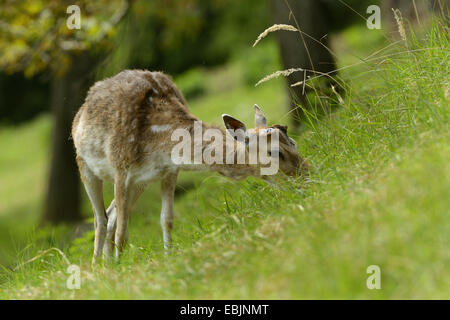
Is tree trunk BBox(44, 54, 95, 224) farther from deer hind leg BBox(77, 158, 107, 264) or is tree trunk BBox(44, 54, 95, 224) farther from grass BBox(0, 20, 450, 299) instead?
grass BBox(0, 20, 450, 299)

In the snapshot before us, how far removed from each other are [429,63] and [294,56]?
3.46 metres

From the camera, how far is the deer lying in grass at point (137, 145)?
6.33m

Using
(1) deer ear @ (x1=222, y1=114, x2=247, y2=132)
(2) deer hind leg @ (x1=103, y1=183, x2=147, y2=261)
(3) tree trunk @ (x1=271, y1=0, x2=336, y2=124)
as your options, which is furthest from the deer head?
(3) tree trunk @ (x1=271, y1=0, x2=336, y2=124)

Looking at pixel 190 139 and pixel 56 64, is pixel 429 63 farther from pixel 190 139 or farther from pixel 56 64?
pixel 56 64

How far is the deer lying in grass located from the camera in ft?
20.8

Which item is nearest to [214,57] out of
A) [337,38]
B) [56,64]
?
[337,38]

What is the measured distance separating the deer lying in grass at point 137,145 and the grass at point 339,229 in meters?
0.28

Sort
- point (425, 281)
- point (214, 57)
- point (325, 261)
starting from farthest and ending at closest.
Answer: point (214, 57)
point (325, 261)
point (425, 281)

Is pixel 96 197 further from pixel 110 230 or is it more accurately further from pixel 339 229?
pixel 339 229

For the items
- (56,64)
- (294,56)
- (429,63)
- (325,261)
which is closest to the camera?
(325,261)

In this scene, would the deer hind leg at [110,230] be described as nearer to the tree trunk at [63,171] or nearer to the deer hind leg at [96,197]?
the deer hind leg at [96,197]

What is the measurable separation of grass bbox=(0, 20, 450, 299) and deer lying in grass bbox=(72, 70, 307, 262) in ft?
0.92

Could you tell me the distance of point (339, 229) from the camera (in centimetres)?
405
